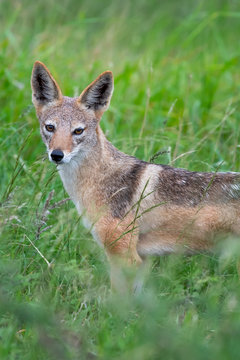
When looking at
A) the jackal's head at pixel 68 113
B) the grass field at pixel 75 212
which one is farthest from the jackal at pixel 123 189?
the grass field at pixel 75 212

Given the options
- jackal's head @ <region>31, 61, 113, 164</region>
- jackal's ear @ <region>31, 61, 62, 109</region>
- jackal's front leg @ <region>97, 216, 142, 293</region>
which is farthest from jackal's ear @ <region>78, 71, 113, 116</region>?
jackal's front leg @ <region>97, 216, 142, 293</region>

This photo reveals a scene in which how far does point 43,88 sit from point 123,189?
3.98 ft

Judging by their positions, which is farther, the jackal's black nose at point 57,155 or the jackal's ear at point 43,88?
the jackal's ear at point 43,88

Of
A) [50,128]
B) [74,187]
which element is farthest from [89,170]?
[50,128]

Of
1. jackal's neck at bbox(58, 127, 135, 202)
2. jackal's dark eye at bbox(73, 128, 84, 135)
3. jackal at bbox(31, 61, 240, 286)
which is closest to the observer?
jackal at bbox(31, 61, 240, 286)

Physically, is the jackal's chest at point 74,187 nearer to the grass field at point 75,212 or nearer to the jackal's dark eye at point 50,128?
the grass field at point 75,212

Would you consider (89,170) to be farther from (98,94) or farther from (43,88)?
(43,88)

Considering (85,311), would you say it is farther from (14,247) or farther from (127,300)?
(14,247)

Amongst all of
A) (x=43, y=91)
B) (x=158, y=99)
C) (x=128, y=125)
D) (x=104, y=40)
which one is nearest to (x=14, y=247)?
(x=43, y=91)

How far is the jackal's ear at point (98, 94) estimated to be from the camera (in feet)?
16.8

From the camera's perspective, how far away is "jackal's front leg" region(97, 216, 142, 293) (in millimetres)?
4691

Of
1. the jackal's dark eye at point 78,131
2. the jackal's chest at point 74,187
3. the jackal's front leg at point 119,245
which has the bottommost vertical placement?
the jackal's front leg at point 119,245

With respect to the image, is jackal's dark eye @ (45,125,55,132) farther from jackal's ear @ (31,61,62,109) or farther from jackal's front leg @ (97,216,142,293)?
jackal's front leg @ (97,216,142,293)

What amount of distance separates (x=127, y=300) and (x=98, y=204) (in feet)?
4.40
